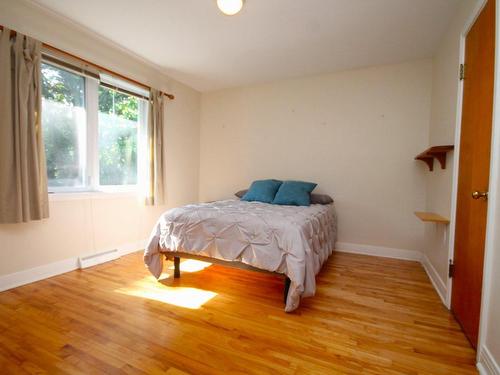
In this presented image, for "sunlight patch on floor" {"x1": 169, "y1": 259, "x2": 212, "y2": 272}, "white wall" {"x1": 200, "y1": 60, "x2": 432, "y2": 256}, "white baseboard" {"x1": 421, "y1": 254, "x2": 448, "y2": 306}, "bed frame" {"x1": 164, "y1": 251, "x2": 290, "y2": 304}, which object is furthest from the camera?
"white wall" {"x1": 200, "y1": 60, "x2": 432, "y2": 256}

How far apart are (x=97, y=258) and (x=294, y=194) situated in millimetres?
2296

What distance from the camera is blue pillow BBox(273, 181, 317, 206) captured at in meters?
2.98

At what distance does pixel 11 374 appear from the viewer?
121 cm

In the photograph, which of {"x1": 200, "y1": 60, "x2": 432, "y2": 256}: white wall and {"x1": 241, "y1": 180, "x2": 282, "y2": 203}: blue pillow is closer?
{"x1": 200, "y1": 60, "x2": 432, "y2": 256}: white wall

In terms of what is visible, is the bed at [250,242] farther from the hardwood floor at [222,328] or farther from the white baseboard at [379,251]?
the white baseboard at [379,251]

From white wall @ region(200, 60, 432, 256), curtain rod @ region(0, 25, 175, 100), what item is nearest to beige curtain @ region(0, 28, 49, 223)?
curtain rod @ region(0, 25, 175, 100)

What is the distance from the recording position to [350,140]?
3.36 meters

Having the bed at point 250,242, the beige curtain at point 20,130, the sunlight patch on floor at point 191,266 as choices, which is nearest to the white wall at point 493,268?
the bed at point 250,242

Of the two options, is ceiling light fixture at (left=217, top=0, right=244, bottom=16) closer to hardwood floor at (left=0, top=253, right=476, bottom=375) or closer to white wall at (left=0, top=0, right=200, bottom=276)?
white wall at (left=0, top=0, right=200, bottom=276)

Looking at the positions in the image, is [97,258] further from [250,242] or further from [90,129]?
[250,242]

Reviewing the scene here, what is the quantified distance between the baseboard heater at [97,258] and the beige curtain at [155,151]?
2.39ft

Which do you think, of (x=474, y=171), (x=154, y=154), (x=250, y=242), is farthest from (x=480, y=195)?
(x=154, y=154)

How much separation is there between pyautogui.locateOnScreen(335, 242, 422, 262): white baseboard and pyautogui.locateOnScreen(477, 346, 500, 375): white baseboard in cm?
193

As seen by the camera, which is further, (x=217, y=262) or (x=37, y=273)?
(x=37, y=273)
